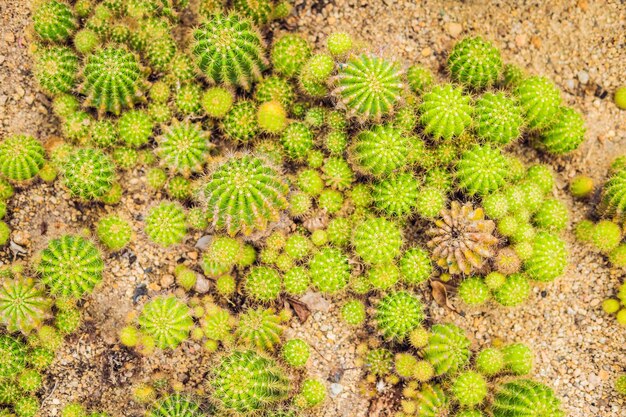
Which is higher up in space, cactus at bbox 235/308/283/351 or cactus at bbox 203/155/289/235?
cactus at bbox 203/155/289/235

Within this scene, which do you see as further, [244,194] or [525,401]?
[525,401]

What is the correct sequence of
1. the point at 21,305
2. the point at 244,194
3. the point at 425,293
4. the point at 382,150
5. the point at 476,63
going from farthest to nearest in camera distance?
the point at 425,293 < the point at 476,63 < the point at 382,150 < the point at 21,305 < the point at 244,194

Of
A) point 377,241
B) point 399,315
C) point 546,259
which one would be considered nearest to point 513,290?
point 546,259

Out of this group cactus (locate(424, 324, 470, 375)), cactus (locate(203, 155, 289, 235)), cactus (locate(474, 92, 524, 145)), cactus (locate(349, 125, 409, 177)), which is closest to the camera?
cactus (locate(203, 155, 289, 235))

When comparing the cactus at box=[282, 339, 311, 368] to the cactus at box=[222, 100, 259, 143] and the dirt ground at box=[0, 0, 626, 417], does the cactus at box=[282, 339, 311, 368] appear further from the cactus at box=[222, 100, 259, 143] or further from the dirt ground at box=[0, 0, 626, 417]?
the cactus at box=[222, 100, 259, 143]

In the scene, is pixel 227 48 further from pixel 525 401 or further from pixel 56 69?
pixel 525 401

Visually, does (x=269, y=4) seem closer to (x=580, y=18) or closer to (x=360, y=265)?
(x=360, y=265)

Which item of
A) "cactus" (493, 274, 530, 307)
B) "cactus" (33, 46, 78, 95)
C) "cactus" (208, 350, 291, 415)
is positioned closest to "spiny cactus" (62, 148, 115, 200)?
"cactus" (33, 46, 78, 95)
